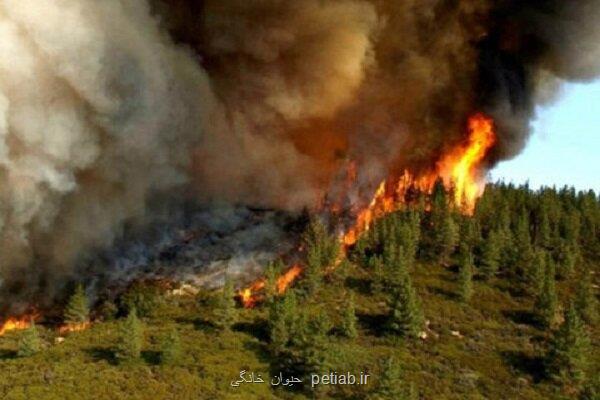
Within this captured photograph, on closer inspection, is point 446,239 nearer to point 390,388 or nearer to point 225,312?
point 225,312

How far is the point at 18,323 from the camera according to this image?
285 ft

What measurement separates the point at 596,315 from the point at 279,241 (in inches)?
1491

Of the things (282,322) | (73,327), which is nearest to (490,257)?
(282,322)

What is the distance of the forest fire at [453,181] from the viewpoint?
11138 centimetres

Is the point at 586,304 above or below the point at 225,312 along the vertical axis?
above

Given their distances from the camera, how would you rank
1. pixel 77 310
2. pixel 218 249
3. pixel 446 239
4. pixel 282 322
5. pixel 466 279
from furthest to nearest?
1. pixel 446 239
2. pixel 218 249
3. pixel 466 279
4. pixel 77 310
5. pixel 282 322

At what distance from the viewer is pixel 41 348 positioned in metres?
75.6

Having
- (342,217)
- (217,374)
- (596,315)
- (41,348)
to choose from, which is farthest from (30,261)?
(596,315)

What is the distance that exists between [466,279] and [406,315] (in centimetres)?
1528

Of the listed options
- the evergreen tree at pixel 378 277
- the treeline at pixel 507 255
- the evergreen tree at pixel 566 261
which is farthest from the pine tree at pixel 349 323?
the evergreen tree at pixel 566 261

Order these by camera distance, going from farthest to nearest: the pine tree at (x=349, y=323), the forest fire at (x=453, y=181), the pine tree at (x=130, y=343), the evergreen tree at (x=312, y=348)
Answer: the forest fire at (x=453, y=181), the pine tree at (x=349, y=323), the pine tree at (x=130, y=343), the evergreen tree at (x=312, y=348)

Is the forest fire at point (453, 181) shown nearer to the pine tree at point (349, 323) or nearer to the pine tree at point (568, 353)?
the pine tree at point (349, 323)

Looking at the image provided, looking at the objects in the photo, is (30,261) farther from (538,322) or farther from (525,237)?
(525,237)

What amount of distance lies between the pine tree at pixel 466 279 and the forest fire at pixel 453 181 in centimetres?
1594
